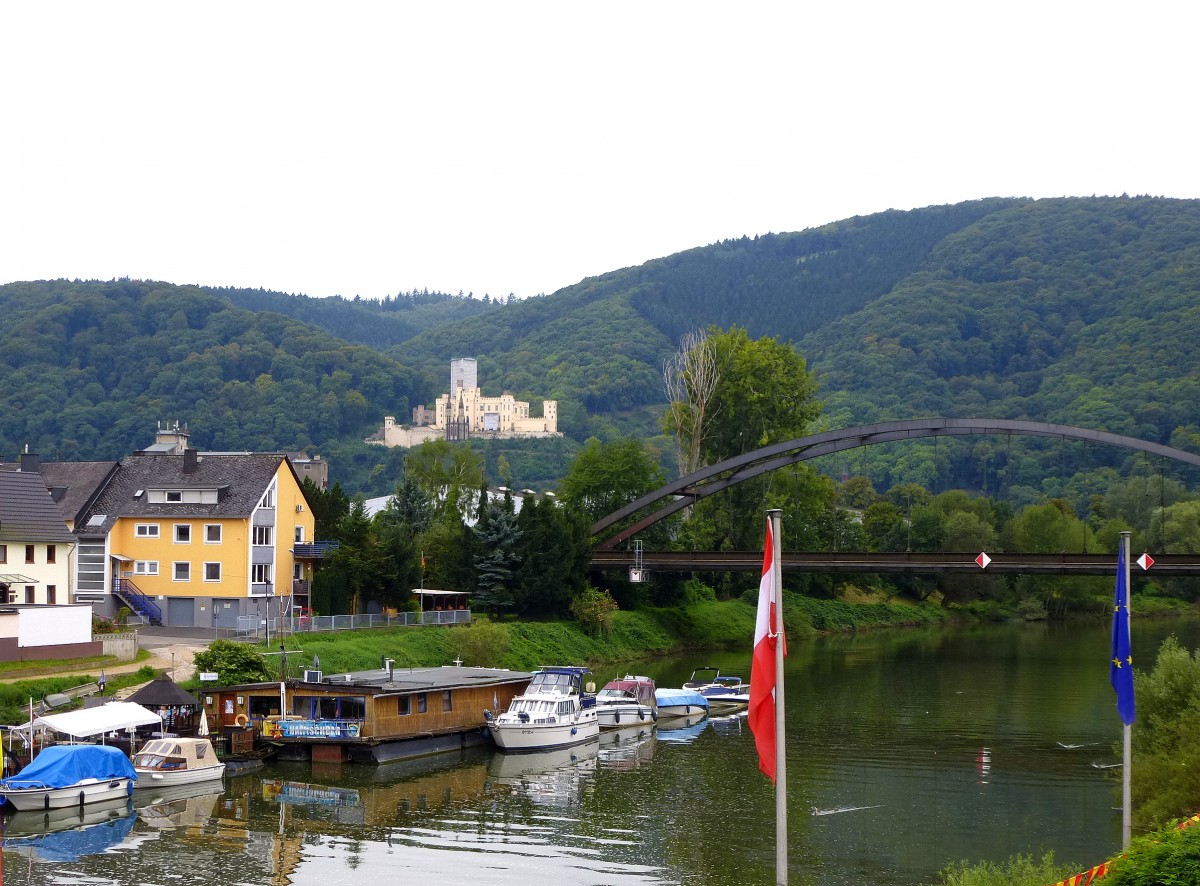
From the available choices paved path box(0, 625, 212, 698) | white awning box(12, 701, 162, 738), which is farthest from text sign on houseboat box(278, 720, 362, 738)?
paved path box(0, 625, 212, 698)

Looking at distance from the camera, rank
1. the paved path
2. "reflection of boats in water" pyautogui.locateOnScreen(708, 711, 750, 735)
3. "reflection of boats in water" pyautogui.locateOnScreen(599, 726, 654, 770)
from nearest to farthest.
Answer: "reflection of boats in water" pyautogui.locateOnScreen(599, 726, 654, 770), the paved path, "reflection of boats in water" pyautogui.locateOnScreen(708, 711, 750, 735)

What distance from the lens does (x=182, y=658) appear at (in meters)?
45.6

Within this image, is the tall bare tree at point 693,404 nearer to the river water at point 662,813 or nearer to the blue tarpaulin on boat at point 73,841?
the river water at point 662,813

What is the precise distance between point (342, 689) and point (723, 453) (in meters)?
46.2

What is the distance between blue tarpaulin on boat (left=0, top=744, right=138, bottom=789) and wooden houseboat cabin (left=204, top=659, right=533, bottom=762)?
5.43 metres

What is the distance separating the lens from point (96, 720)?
113ft

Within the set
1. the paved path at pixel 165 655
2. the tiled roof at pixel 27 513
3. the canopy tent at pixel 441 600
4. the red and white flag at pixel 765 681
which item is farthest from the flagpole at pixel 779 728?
the canopy tent at pixel 441 600

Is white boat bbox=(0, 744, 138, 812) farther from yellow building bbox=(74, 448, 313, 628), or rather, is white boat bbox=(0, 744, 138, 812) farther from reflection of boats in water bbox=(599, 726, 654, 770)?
yellow building bbox=(74, 448, 313, 628)

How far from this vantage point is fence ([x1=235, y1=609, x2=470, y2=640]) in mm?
50531

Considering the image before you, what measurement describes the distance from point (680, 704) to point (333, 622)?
1363 centimetres

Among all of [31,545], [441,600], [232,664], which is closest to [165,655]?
[232,664]

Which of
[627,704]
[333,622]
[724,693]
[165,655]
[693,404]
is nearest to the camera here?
[165,655]

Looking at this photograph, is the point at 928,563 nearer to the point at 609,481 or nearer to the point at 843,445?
the point at 843,445

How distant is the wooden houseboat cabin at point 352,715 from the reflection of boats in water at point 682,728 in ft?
21.0
